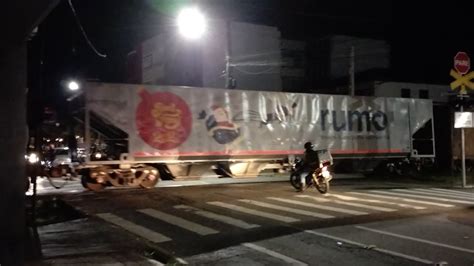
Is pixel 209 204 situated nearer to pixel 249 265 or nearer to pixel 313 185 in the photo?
pixel 313 185

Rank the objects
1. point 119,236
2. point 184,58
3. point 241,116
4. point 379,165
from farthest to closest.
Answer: point 184,58 < point 379,165 < point 241,116 < point 119,236

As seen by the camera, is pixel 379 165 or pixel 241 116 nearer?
pixel 241 116

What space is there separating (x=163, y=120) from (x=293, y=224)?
9413mm

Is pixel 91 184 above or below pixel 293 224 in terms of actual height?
above

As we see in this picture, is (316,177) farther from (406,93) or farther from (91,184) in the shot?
(406,93)

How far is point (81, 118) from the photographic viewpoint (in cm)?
1834

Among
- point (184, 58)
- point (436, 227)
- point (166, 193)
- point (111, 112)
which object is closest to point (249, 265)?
point (436, 227)

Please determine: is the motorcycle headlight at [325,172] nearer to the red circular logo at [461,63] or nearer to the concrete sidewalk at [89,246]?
the red circular logo at [461,63]

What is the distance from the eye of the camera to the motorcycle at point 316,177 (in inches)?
656

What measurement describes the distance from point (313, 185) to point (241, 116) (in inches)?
169

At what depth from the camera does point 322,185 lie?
16.7 metres

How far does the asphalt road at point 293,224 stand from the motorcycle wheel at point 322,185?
37 cm

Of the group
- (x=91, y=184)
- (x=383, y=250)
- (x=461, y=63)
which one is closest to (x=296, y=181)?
(x=91, y=184)

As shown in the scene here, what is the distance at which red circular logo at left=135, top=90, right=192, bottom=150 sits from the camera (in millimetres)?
18922
